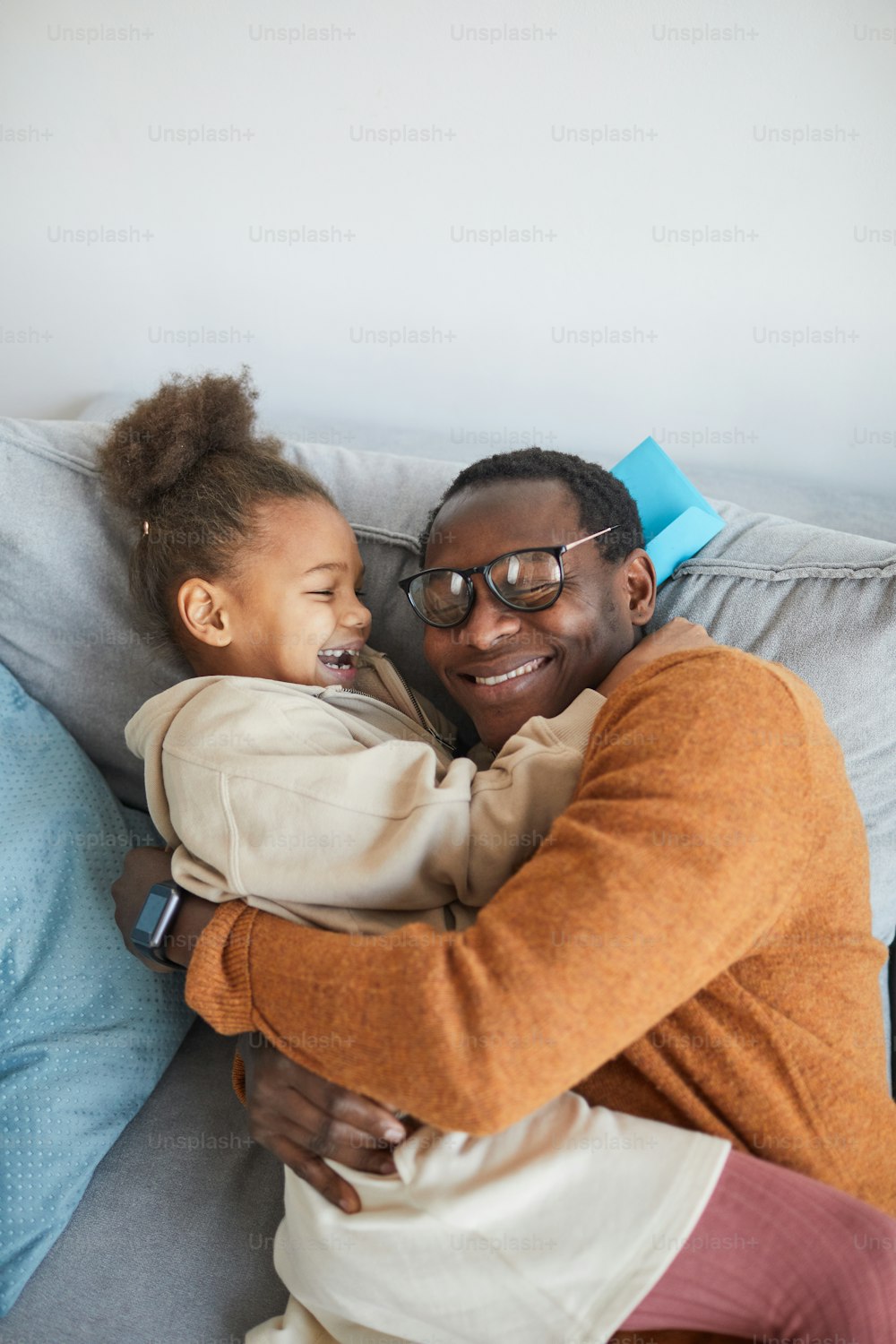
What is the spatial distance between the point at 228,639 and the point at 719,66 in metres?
1.47

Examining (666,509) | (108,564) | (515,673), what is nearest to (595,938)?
(515,673)

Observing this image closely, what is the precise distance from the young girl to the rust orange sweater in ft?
0.33

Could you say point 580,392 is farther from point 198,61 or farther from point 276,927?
point 276,927

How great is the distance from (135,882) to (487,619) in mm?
696

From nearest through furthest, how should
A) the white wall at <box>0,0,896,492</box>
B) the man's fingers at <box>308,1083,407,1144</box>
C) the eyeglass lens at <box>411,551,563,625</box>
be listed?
the man's fingers at <box>308,1083,407,1144</box>
the eyeglass lens at <box>411,551,563,625</box>
the white wall at <box>0,0,896,492</box>

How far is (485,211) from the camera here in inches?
85.4

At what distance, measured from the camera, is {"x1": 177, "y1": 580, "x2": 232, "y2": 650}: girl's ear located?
174 centimetres

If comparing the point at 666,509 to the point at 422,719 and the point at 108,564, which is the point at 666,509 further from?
the point at 108,564

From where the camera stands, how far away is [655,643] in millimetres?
1499

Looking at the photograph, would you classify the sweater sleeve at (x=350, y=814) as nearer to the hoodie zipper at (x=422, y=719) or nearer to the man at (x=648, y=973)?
the man at (x=648, y=973)

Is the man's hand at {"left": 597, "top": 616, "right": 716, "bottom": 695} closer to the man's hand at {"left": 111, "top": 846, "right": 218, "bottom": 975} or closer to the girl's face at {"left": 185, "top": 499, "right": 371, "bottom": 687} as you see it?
the girl's face at {"left": 185, "top": 499, "right": 371, "bottom": 687}

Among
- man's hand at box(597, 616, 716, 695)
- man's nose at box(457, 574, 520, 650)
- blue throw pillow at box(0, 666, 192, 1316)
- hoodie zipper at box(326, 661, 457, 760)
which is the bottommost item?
blue throw pillow at box(0, 666, 192, 1316)

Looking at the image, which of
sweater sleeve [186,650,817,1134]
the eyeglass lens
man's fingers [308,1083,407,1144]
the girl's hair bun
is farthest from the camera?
the girl's hair bun

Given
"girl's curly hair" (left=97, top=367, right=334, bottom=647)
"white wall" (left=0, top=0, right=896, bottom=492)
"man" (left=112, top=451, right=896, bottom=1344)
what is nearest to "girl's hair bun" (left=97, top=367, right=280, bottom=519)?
"girl's curly hair" (left=97, top=367, right=334, bottom=647)
